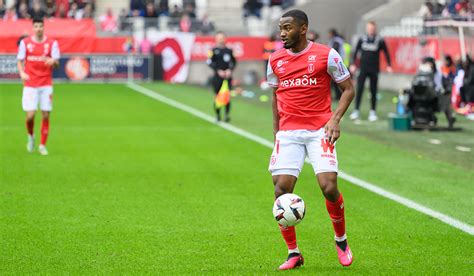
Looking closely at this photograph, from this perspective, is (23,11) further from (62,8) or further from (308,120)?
(308,120)

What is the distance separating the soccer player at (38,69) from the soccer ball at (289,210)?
9717 millimetres

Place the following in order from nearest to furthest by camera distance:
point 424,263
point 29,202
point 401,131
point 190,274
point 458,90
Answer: point 190,274 < point 424,263 < point 29,202 < point 401,131 < point 458,90

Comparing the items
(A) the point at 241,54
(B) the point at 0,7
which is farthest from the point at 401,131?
(B) the point at 0,7

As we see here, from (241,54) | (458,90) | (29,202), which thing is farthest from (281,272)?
(241,54)

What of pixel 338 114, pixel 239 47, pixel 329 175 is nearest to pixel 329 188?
pixel 329 175

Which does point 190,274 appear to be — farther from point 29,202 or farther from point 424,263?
point 29,202

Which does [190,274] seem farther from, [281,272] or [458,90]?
[458,90]

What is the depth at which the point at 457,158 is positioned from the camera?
19031 millimetres

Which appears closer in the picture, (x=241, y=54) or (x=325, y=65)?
(x=325, y=65)

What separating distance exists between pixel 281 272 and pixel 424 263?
4.35ft

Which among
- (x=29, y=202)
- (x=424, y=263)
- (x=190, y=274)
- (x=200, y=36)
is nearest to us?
(x=190, y=274)

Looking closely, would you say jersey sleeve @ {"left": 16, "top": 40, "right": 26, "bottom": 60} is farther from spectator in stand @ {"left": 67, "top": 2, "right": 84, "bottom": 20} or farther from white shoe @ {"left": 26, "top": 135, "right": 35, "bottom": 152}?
spectator in stand @ {"left": 67, "top": 2, "right": 84, "bottom": 20}

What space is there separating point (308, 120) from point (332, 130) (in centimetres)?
30

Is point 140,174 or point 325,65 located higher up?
point 325,65
